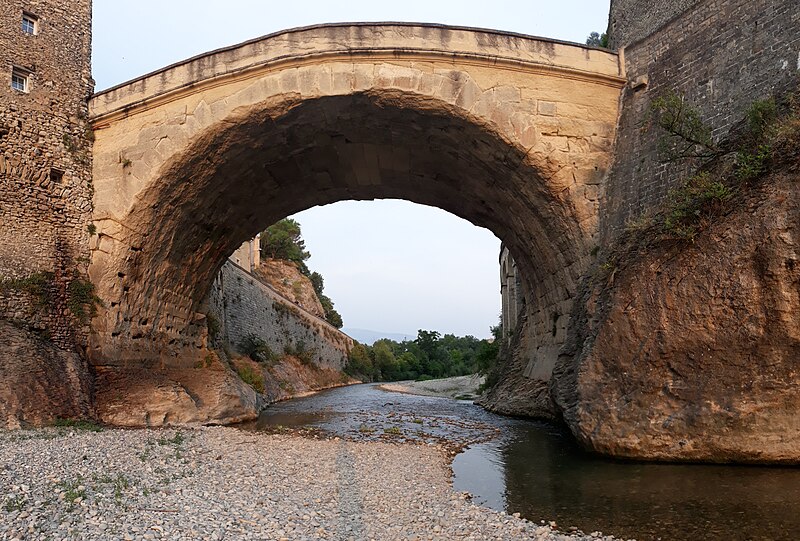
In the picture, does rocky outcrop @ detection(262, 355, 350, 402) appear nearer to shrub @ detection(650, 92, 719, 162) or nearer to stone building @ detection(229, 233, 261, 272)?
stone building @ detection(229, 233, 261, 272)

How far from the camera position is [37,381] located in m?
9.45

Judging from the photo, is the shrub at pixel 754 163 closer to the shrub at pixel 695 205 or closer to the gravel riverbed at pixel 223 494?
the shrub at pixel 695 205

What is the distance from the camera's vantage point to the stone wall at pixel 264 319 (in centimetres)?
2164

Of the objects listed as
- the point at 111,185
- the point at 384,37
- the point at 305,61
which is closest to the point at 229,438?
the point at 111,185

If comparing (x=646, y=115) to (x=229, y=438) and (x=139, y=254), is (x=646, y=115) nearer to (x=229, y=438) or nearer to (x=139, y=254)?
(x=229, y=438)

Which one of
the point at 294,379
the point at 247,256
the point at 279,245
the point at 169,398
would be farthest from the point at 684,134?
the point at 279,245

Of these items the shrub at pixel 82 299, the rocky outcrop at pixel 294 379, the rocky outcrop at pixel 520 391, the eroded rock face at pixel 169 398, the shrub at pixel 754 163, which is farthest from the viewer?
the rocky outcrop at pixel 294 379

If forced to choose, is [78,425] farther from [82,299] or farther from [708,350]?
[708,350]

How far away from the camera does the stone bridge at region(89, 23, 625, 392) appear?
10.4 metres

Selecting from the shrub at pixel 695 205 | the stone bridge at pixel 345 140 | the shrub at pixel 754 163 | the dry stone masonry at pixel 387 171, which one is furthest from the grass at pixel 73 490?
the shrub at pixel 754 163

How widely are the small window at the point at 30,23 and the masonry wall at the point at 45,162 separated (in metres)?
0.05

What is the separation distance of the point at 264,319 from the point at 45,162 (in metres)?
16.0

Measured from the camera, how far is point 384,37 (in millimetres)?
10391

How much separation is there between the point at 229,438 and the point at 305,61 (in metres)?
6.39
